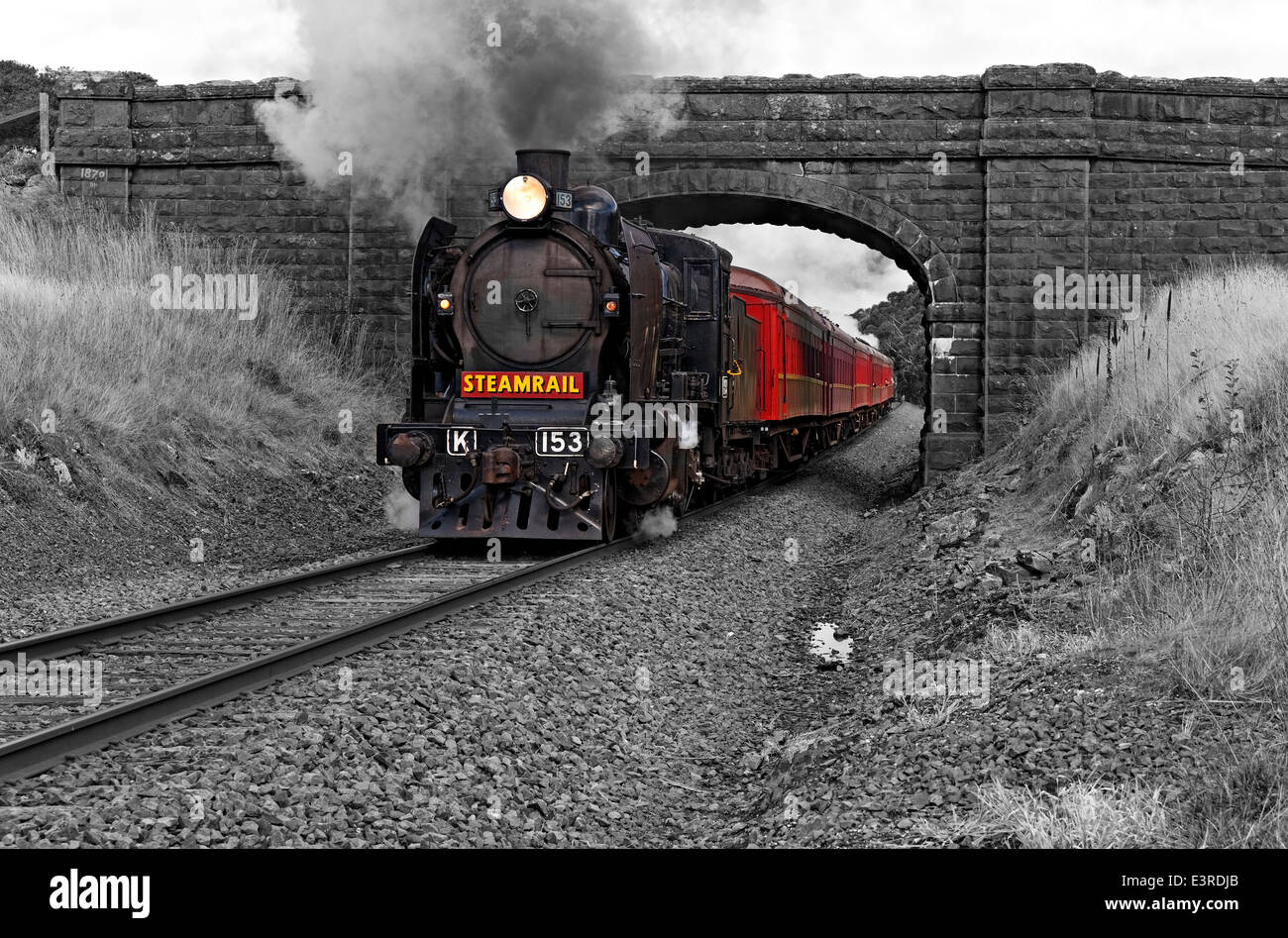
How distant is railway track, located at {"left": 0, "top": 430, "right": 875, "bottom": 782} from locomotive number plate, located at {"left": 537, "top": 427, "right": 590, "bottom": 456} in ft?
2.74

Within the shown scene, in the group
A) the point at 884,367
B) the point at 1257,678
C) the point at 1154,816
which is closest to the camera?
the point at 1154,816

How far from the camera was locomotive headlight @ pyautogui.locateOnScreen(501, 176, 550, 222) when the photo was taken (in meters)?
9.70

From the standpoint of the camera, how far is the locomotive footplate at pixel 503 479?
947 centimetres

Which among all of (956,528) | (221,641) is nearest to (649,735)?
(221,641)

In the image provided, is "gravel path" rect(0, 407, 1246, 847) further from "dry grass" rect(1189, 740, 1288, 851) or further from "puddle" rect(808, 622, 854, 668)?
"dry grass" rect(1189, 740, 1288, 851)

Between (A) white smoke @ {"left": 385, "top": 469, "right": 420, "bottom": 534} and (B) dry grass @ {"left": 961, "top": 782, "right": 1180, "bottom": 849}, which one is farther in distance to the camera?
(A) white smoke @ {"left": 385, "top": 469, "right": 420, "bottom": 534}

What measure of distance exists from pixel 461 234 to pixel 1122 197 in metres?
9.65

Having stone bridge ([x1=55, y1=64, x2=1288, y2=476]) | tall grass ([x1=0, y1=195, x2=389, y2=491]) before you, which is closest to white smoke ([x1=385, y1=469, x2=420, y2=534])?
tall grass ([x1=0, y1=195, x2=389, y2=491])

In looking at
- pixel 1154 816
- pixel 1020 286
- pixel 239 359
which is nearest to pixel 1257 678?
pixel 1154 816

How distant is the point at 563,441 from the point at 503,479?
0.56 meters

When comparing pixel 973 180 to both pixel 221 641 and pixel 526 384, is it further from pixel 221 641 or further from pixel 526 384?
pixel 221 641

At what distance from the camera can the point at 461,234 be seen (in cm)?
1784

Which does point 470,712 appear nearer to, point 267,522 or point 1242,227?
point 267,522

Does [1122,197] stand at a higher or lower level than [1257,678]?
higher
